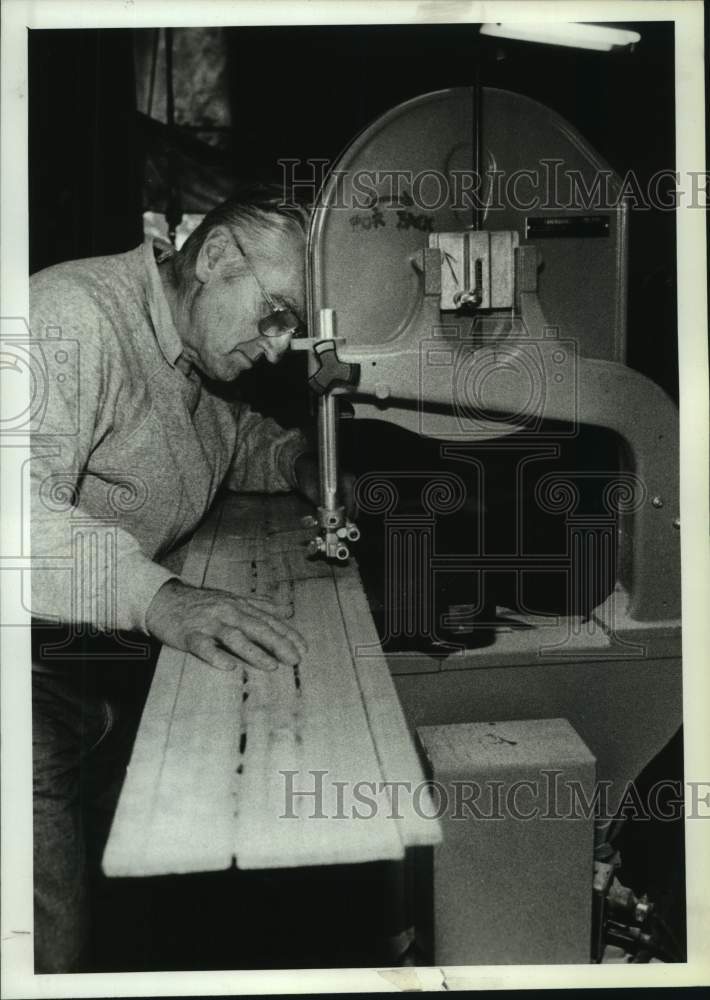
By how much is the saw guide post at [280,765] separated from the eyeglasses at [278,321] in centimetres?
37

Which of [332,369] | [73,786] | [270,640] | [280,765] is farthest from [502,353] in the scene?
[73,786]

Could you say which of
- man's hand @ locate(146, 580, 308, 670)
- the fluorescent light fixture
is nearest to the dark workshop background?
the fluorescent light fixture

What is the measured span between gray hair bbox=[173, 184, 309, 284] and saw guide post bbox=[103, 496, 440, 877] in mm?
507

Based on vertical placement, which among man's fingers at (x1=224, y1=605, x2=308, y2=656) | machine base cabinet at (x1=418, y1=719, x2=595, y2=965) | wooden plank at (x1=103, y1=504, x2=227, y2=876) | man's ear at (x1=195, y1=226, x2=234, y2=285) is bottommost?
machine base cabinet at (x1=418, y1=719, x2=595, y2=965)

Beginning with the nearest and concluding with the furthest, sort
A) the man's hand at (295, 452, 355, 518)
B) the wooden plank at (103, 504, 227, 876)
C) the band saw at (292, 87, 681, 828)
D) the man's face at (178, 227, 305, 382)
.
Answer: the wooden plank at (103, 504, 227, 876)
the band saw at (292, 87, 681, 828)
the man's face at (178, 227, 305, 382)
the man's hand at (295, 452, 355, 518)

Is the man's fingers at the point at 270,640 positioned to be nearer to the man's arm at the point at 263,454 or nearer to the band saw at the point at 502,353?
the band saw at the point at 502,353

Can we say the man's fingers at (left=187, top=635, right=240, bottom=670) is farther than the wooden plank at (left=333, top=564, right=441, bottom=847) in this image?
Yes

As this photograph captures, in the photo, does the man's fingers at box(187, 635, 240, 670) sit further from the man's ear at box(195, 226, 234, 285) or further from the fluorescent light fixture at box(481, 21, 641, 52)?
the fluorescent light fixture at box(481, 21, 641, 52)

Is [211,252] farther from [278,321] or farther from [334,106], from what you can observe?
[334,106]

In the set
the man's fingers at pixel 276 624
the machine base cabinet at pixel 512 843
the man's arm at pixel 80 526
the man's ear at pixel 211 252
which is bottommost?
the machine base cabinet at pixel 512 843

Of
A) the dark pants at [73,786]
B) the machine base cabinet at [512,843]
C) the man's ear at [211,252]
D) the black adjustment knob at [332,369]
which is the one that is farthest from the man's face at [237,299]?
the machine base cabinet at [512,843]

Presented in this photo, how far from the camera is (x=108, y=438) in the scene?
1.30m

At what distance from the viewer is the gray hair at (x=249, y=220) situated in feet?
4.15

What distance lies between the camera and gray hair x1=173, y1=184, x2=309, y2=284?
1.27 metres
